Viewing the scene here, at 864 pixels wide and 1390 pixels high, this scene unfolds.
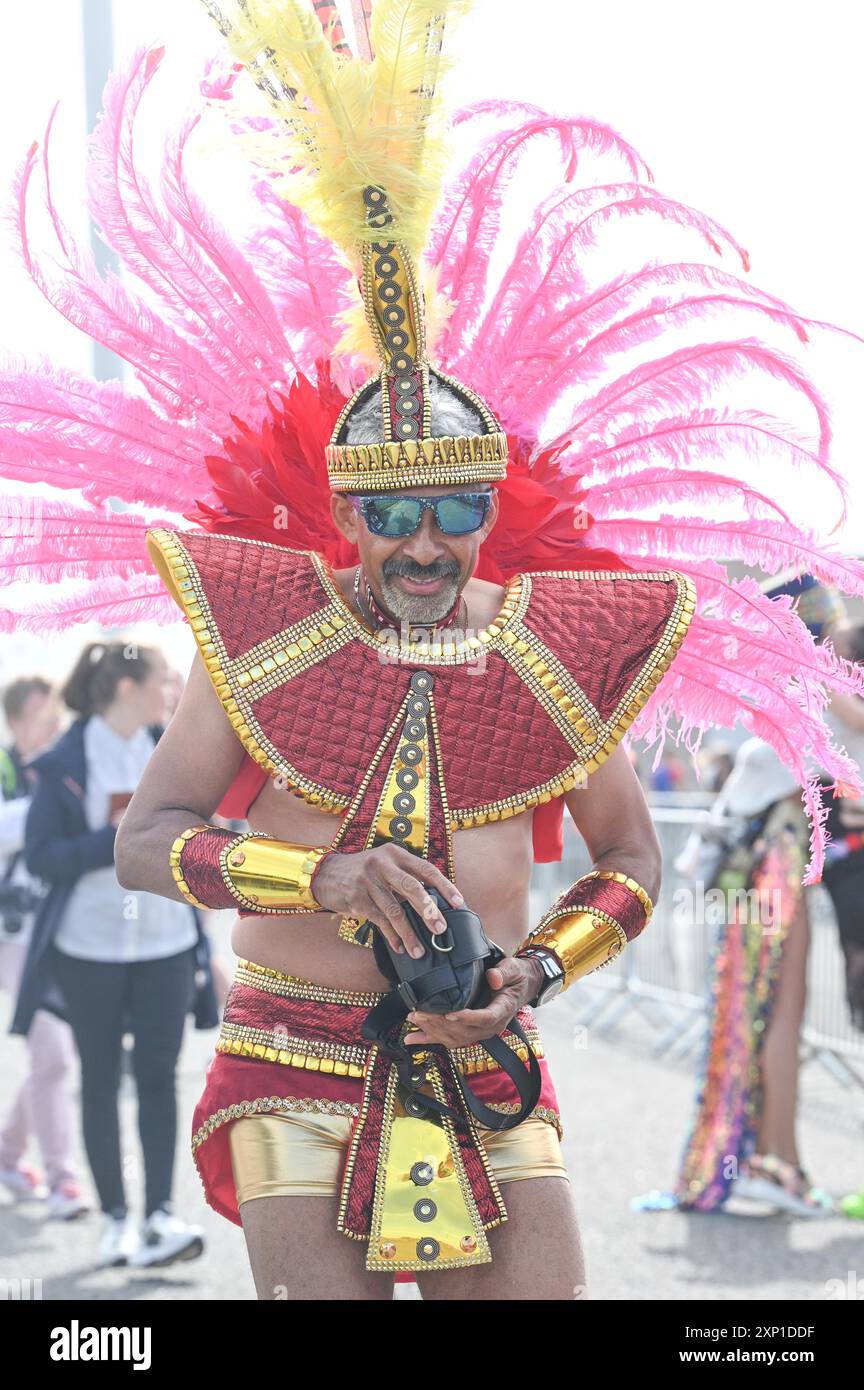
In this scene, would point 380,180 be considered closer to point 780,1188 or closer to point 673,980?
point 780,1188

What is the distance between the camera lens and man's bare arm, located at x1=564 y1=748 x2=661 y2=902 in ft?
11.3

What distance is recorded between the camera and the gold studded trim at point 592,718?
3.32 meters

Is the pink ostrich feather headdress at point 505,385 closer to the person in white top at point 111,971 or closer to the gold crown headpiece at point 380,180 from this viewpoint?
the gold crown headpiece at point 380,180

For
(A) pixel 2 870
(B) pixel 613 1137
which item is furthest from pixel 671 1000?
(A) pixel 2 870

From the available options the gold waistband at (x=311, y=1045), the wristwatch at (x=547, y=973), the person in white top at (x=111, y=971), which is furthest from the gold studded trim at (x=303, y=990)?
the person in white top at (x=111, y=971)

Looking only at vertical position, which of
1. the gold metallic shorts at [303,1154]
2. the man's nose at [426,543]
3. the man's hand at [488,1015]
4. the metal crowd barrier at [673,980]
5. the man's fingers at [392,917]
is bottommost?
the metal crowd barrier at [673,980]

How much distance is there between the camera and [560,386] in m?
3.80

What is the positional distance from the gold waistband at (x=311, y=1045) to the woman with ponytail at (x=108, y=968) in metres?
3.11

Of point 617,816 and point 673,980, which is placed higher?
point 617,816

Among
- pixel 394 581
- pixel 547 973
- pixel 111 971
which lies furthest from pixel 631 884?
pixel 111 971

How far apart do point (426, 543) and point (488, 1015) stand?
84 cm

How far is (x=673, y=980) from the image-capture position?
1074 centimetres

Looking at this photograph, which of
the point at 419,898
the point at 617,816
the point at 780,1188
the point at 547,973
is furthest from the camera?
the point at 780,1188

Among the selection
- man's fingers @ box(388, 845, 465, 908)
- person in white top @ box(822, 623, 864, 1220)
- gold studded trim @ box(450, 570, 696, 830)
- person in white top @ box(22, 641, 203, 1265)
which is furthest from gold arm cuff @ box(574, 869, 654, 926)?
person in white top @ box(822, 623, 864, 1220)
